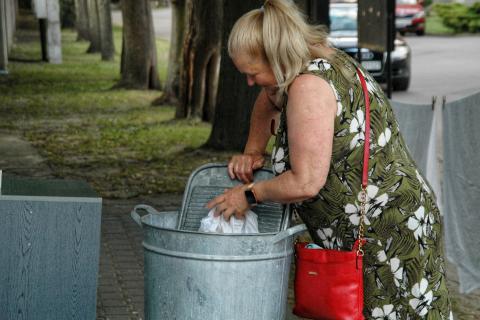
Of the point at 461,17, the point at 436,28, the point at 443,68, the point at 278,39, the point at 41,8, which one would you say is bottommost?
the point at 436,28

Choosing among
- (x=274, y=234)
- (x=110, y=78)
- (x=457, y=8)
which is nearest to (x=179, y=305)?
(x=274, y=234)

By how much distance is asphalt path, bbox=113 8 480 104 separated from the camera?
21281 millimetres

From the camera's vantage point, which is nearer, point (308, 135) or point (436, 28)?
point (308, 135)

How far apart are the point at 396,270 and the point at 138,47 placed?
19.1 m

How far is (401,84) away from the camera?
71.7 ft

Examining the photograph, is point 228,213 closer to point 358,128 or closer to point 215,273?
point 215,273

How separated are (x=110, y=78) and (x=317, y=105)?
75.4ft

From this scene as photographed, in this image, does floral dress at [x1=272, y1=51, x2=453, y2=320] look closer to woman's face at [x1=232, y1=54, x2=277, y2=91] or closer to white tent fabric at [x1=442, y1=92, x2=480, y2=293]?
woman's face at [x1=232, y1=54, x2=277, y2=91]

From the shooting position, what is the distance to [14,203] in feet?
16.2

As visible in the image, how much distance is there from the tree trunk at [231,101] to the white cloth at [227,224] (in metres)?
8.33

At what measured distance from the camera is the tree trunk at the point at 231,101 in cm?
1205

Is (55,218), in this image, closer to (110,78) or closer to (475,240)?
(475,240)

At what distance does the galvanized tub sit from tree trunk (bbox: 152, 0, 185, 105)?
51.0 feet

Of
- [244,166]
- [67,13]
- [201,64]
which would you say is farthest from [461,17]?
[244,166]
